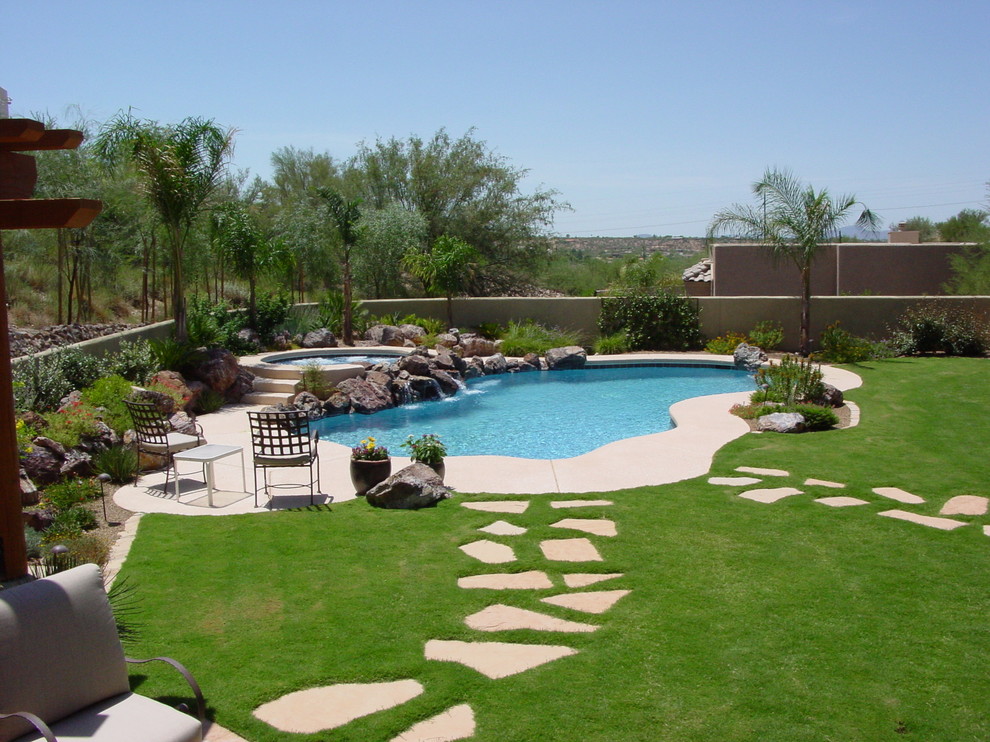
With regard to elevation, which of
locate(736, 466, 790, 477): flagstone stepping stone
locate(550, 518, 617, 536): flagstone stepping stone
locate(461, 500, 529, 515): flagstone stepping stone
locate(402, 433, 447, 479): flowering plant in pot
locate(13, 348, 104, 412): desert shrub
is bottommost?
locate(550, 518, 617, 536): flagstone stepping stone

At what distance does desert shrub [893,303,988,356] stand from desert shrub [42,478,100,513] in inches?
676

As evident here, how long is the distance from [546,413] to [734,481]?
6.31 metres

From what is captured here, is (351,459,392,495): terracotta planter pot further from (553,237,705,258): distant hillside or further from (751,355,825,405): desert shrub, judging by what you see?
(553,237,705,258): distant hillside

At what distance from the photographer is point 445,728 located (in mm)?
3787

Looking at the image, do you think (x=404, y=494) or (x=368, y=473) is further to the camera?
(x=368, y=473)

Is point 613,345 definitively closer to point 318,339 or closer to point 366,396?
point 318,339

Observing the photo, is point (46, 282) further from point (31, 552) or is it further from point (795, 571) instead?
point (795, 571)

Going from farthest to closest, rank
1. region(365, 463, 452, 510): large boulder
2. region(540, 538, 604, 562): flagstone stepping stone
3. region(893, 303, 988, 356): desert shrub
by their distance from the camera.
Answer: region(893, 303, 988, 356): desert shrub < region(365, 463, 452, 510): large boulder < region(540, 538, 604, 562): flagstone stepping stone

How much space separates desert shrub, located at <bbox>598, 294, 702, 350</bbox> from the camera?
68.6 feet

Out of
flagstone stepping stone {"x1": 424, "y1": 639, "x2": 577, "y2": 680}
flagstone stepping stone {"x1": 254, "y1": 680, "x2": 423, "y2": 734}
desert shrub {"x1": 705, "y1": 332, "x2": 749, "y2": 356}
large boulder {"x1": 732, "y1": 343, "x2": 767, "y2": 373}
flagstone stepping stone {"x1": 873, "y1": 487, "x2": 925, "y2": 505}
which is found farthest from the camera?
desert shrub {"x1": 705, "y1": 332, "x2": 749, "y2": 356}

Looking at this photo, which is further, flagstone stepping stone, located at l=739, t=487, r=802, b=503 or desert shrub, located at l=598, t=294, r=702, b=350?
desert shrub, located at l=598, t=294, r=702, b=350

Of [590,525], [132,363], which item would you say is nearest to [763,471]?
[590,525]

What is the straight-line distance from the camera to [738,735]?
3678 millimetres

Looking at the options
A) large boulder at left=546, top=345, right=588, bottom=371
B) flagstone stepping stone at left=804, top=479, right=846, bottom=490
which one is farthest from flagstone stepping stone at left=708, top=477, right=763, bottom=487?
large boulder at left=546, top=345, right=588, bottom=371
